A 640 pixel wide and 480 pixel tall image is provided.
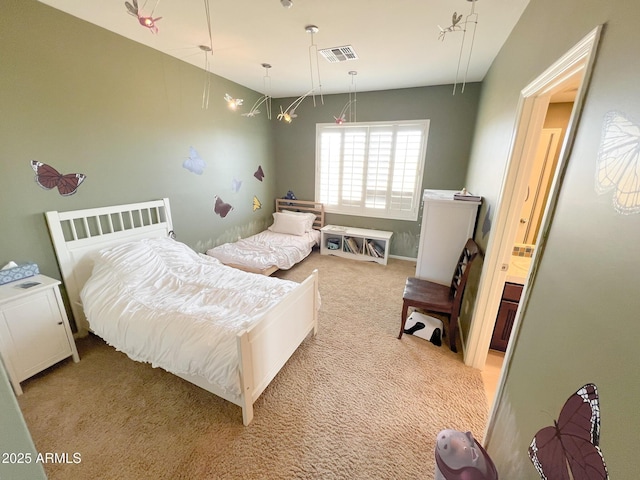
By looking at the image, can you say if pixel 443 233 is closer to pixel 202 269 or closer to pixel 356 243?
pixel 356 243

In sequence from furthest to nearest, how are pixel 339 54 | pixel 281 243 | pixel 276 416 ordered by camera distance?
pixel 281 243
pixel 339 54
pixel 276 416

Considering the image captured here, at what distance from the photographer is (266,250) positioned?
3.66 m

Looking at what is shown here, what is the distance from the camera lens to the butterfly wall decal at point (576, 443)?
68cm

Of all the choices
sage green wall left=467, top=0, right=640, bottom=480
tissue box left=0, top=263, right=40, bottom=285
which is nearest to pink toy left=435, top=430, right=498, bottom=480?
sage green wall left=467, top=0, right=640, bottom=480

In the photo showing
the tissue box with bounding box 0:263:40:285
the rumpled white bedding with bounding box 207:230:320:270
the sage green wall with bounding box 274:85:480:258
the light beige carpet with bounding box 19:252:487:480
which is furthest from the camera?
the sage green wall with bounding box 274:85:480:258

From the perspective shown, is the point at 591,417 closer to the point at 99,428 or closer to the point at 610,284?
the point at 610,284

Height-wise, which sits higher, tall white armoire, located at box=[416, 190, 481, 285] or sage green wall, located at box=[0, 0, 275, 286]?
sage green wall, located at box=[0, 0, 275, 286]

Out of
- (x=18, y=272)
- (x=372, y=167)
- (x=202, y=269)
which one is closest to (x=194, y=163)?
(x=202, y=269)

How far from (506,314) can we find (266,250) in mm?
2814

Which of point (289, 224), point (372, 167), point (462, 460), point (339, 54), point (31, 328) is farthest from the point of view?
point (289, 224)

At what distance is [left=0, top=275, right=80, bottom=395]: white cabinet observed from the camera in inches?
67.1

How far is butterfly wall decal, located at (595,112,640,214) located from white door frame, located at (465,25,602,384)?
8.4 inches

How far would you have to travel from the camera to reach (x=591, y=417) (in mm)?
698

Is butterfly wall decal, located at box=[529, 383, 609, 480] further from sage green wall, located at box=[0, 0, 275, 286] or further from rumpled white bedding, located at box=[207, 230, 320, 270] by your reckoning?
sage green wall, located at box=[0, 0, 275, 286]
